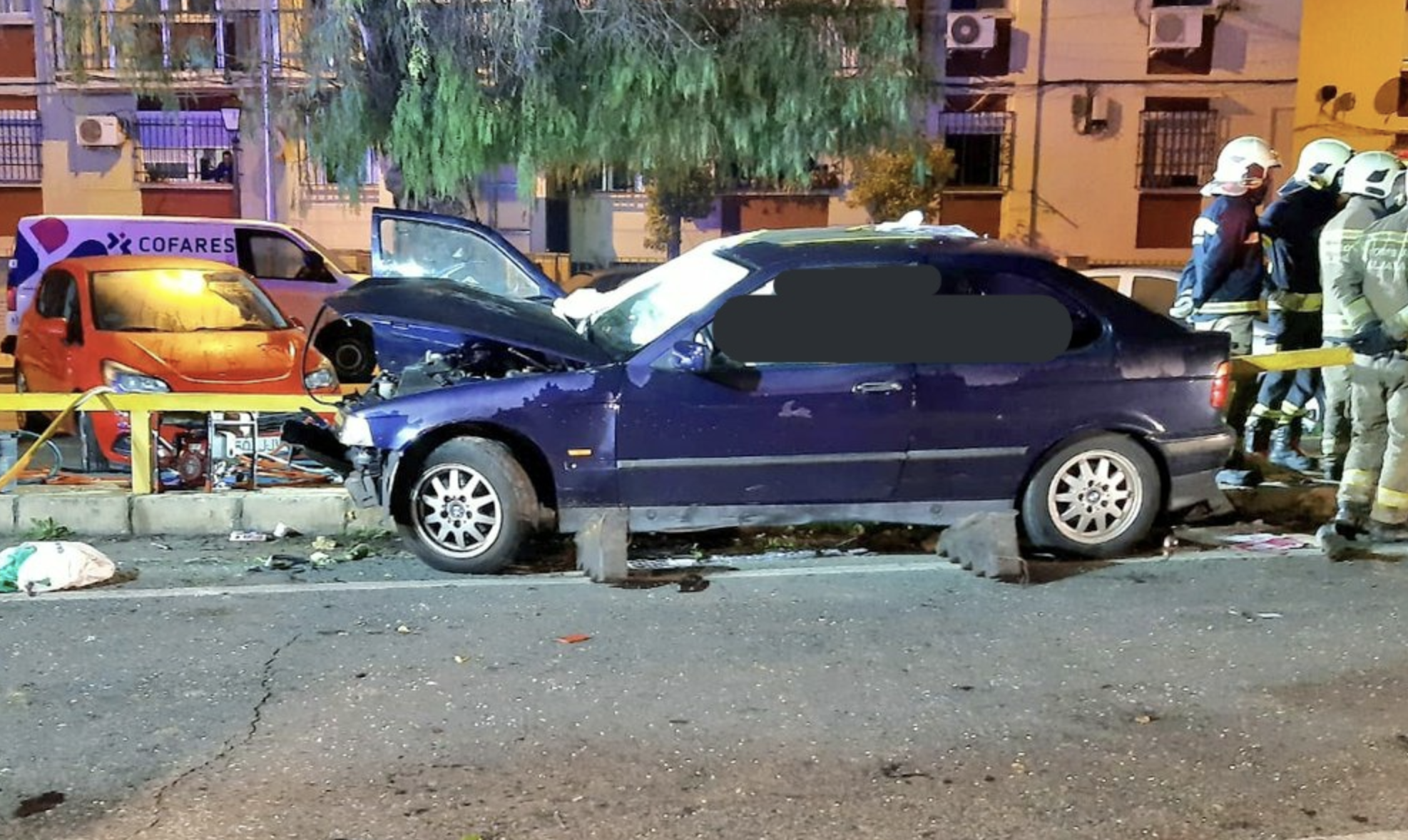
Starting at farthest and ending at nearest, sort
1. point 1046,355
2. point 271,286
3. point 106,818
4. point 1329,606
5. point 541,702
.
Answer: point 271,286 → point 1046,355 → point 1329,606 → point 541,702 → point 106,818

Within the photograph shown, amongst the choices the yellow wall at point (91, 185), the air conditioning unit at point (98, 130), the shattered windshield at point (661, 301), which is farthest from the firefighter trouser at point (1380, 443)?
the air conditioning unit at point (98, 130)

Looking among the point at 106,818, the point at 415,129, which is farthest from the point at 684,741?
the point at 415,129

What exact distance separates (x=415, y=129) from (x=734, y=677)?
258 inches

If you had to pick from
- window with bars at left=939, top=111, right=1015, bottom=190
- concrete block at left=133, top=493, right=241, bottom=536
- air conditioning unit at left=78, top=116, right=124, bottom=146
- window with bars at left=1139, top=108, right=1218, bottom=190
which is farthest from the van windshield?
window with bars at left=1139, top=108, right=1218, bottom=190

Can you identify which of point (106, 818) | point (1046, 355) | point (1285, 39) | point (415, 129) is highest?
point (1285, 39)

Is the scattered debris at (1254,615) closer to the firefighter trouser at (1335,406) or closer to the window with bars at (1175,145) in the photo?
the firefighter trouser at (1335,406)

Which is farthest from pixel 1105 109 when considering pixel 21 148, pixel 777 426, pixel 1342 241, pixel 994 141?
pixel 21 148

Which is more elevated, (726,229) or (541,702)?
(726,229)

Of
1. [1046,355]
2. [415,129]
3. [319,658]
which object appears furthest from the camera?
[415,129]

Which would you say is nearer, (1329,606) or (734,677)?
(734,677)

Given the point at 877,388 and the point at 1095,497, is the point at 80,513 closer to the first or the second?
the point at 877,388

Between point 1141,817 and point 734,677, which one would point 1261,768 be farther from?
point 734,677

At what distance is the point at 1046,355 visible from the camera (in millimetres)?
5742

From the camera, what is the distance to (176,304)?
852 cm
